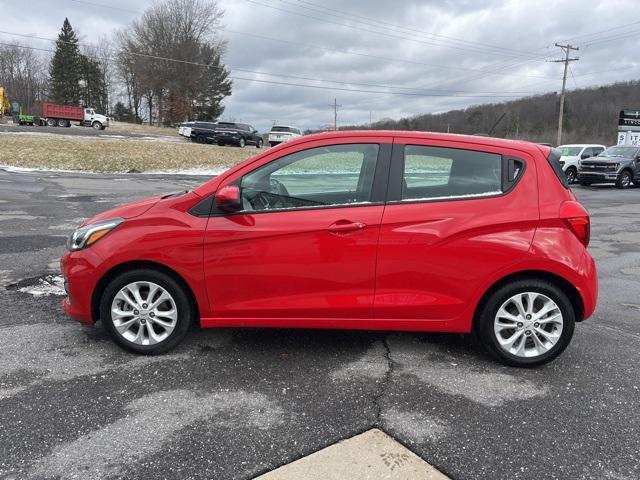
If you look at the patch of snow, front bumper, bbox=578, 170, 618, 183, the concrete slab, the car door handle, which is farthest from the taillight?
front bumper, bbox=578, 170, 618, 183

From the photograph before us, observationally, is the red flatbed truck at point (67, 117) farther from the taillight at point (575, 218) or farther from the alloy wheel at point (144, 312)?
the taillight at point (575, 218)

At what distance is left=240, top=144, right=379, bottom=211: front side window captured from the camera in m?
3.67

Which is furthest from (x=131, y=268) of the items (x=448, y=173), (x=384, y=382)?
(x=448, y=173)

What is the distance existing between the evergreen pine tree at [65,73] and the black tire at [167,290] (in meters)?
81.2

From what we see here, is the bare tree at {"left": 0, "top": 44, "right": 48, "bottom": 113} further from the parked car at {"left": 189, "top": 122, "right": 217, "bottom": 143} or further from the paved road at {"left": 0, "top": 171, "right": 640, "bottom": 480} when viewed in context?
the paved road at {"left": 0, "top": 171, "right": 640, "bottom": 480}

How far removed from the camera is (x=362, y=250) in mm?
3537

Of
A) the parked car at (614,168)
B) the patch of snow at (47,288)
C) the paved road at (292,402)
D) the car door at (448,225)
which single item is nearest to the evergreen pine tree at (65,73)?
the parked car at (614,168)

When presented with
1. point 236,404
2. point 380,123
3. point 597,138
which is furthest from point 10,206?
point 597,138

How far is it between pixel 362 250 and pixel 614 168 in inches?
879

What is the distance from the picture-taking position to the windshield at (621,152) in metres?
22.7

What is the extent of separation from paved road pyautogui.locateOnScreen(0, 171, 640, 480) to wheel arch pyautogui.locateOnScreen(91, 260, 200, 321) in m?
0.42

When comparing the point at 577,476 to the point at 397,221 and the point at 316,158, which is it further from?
the point at 316,158

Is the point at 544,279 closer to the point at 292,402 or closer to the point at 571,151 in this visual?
the point at 292,402

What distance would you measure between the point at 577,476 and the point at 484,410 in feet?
2.23
